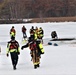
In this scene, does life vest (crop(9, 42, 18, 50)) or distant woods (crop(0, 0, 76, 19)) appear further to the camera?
distant woods (crop(0, 0, 76, 19))

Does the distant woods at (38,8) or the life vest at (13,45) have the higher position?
the life vest at (13,45)

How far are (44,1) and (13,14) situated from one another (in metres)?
16.9

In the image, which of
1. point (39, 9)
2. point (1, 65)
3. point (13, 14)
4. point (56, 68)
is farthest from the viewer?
point (39, 9)

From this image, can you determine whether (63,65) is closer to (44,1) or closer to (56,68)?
(56,68)

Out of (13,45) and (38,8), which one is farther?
(38,8)

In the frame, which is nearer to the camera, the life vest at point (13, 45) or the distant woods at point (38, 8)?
the life vest at point (13, 45)

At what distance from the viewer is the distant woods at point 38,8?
5153 inches

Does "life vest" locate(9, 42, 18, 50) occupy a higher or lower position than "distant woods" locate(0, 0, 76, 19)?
higher

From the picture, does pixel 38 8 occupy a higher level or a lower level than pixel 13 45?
lower

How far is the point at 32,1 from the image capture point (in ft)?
465

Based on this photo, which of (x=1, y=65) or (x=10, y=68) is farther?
(x=1, y=65)

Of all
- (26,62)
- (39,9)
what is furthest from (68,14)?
(26,62)

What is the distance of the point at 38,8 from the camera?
139 meters

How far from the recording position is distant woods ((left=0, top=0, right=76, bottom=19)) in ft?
429
